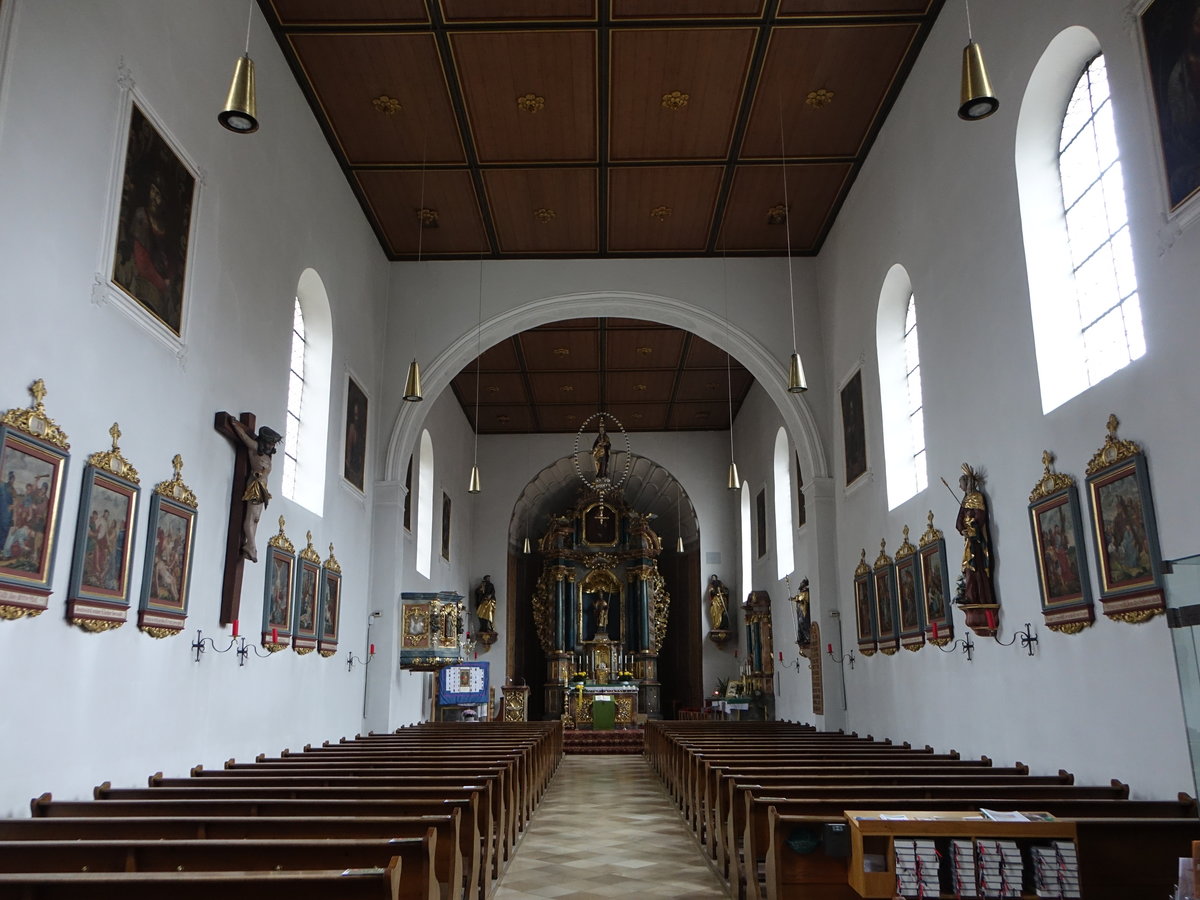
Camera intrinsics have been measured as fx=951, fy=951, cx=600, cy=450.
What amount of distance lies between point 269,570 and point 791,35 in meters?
7.67

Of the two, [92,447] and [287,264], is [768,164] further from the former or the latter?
[92,447]

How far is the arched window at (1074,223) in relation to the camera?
6.94 m

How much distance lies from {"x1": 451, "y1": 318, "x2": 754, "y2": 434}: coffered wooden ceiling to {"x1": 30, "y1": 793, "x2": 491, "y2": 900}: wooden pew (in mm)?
12074

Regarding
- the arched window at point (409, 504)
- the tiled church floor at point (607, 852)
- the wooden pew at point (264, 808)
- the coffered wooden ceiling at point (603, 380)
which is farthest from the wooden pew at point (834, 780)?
the coffered wooden ceiling at point (603, 380)

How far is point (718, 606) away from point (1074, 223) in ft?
Answer: 52.9

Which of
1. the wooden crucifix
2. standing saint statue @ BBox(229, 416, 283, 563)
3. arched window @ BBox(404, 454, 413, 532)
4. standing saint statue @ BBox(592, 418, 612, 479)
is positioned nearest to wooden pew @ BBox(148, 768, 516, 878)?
the wooden crucifix

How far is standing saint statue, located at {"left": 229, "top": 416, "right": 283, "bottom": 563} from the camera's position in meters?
8.65

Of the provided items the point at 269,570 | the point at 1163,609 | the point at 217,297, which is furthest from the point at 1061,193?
the point at 269,570

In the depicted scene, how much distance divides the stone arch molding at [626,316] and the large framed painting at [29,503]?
26.9 ft

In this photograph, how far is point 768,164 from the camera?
12328mm

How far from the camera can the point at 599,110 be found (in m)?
11.2

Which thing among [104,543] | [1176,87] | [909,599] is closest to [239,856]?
[104,543]

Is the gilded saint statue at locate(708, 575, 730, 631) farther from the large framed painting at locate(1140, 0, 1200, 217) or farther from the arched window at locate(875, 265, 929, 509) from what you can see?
the large framed painting at locate(1140, 0, 1200, 217)

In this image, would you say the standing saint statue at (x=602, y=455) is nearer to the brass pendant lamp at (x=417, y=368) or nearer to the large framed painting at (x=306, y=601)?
the brass pendant lamp at (x=417, y=368)
